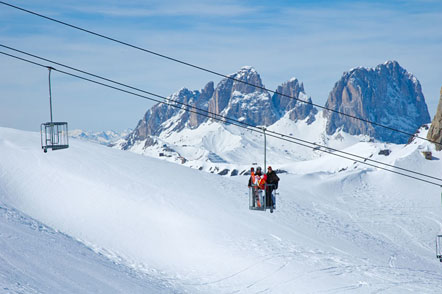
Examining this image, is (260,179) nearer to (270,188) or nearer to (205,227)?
(270,188)

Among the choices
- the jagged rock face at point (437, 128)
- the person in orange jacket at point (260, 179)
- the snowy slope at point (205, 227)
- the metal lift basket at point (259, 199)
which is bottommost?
the snowy slope at point (205, 227)

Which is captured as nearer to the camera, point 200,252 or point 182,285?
point 182,285

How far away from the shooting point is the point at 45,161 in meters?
67.6

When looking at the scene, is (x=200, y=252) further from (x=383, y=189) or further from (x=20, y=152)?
(x=383, y=189)

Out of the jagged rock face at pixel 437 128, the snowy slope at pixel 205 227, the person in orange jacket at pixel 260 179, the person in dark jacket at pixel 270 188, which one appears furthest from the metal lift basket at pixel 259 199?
the jagged rock face at pixel 437 128

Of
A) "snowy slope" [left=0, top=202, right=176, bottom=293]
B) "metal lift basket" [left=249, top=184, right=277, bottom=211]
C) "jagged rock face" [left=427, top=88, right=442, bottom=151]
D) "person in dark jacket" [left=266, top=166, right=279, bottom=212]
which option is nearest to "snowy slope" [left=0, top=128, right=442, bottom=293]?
"snowy slope" [left=0, top=202, right=176, bottom=293]

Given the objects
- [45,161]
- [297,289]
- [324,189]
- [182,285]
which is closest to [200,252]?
[182,285]

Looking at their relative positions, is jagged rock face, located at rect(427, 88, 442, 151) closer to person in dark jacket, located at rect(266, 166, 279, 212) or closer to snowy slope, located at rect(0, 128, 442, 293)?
snowy slope, located at rect(0, 128, 442, 293)

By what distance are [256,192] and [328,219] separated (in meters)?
51.8

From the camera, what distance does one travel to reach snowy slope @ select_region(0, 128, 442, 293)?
4722 centimetres

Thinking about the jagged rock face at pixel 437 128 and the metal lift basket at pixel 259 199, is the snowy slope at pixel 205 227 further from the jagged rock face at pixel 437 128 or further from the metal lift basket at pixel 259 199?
the jagged rock face at pixel 437 128

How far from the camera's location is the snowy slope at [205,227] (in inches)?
1859

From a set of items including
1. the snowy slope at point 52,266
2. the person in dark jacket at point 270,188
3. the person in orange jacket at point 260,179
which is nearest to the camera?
the person in dark jacket at point 270,188

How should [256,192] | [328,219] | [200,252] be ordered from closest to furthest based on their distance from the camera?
[256,192] < [200,252] < [328,219]
